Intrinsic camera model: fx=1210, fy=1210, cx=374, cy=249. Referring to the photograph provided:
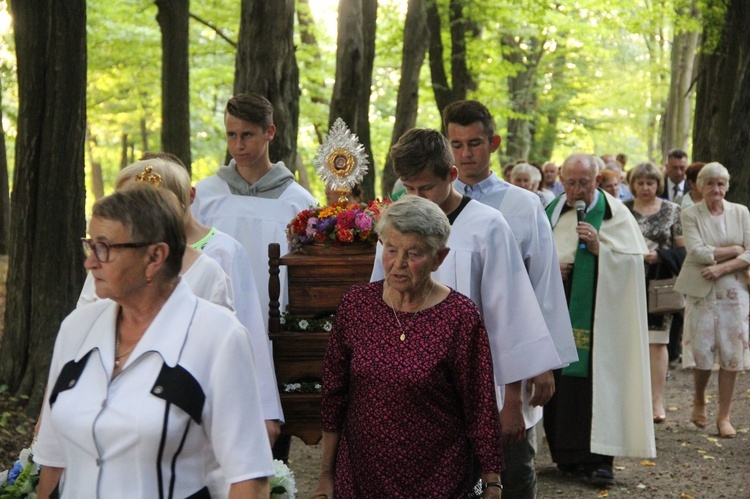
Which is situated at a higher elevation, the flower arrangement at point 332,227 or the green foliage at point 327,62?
the green foliage at point 327,62

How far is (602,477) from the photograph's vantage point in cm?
938

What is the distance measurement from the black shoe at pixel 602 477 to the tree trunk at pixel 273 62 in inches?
199

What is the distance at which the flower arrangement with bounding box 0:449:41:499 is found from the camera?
14.5 feet

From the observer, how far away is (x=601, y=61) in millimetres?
42531

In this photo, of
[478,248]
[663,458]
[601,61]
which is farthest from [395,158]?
[601,61]

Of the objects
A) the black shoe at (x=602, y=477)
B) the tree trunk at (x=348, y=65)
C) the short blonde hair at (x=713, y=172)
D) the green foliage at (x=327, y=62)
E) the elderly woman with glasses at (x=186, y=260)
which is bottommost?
the black shoe at (x=602, y=477)

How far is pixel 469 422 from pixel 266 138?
10.5 feet

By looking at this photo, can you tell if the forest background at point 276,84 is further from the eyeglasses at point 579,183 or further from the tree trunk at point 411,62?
the eyeglasses at point 579,183

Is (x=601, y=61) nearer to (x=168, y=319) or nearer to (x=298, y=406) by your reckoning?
(x=298, y=406)

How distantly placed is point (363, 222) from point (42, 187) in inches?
162

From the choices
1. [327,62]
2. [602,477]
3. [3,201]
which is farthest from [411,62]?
[602,477]

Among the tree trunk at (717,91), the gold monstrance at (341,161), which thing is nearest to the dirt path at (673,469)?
the gold monstrance at (341,161)

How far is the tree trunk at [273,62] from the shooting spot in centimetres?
1291

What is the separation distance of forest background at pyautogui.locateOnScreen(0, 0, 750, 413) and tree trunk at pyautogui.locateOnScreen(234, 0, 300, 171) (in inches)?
0.9
